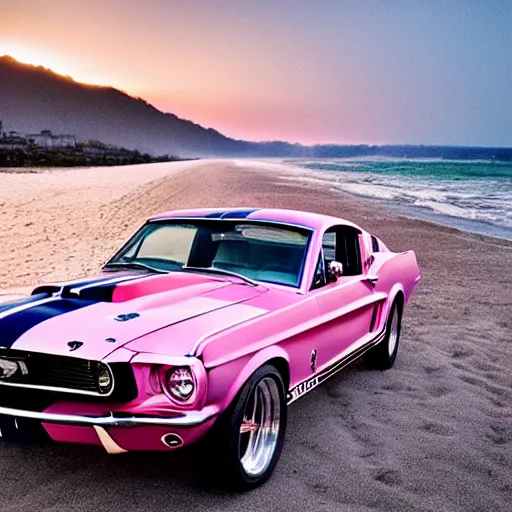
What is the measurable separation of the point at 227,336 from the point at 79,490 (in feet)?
3.70

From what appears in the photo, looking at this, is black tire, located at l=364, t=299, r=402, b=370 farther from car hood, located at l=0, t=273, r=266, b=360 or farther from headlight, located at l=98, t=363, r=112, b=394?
headlight, located at l=98, t=363, r=112, b=394

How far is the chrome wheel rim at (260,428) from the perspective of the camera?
3.65 metres

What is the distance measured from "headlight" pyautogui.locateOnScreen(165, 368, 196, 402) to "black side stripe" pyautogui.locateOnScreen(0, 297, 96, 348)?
0.75 m

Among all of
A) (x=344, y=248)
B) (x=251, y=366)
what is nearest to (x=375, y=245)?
(x=344, y=248)

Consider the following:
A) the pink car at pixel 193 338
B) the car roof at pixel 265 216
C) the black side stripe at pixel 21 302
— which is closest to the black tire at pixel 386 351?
the pink car at pixel 193 338

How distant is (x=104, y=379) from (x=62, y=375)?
226mm

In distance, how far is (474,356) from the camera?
6.60 m

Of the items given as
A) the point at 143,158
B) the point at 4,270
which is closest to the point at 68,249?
the point at 4,270

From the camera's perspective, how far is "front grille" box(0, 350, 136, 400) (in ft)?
10.2

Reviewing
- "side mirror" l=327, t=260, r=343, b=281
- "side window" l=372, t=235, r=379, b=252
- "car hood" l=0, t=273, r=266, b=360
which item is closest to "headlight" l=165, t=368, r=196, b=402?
"car hood" l=0, t=273, r=266, b=360

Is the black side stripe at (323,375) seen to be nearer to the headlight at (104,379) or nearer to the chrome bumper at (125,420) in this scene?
the chrome bumper at (125,420)

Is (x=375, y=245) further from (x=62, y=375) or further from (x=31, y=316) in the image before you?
(x=62, y=375)

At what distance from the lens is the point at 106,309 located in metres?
3.58

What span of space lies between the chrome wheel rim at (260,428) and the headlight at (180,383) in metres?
0.54
